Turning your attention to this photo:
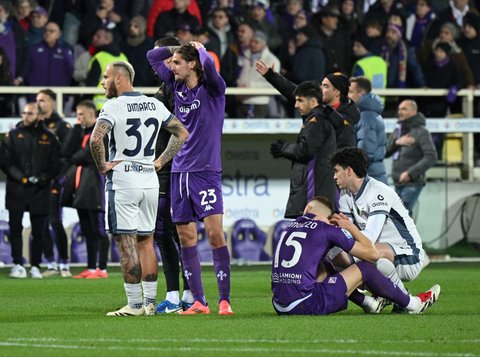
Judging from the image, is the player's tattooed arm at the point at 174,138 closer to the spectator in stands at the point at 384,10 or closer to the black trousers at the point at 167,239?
the black trousers at the point at 167,239

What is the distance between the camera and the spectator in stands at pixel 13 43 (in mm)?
19812

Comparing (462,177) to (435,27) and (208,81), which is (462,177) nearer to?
(435,27)

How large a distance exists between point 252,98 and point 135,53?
6.71ft

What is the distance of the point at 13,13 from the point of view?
814 inches

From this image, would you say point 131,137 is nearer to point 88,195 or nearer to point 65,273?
point 88,195

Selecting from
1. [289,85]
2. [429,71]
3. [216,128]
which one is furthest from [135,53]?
[216,128]

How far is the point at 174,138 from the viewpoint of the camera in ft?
36.0

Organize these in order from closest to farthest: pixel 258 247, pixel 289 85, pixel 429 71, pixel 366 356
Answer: pixel 366 356, pixel 289 85, pixel 258 247, pixel 429 71

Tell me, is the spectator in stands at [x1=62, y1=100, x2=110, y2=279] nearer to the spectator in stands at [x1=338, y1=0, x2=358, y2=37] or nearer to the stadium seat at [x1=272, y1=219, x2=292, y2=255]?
the stadium seat at [x1=272, y1=219, x2=292, y2=255]

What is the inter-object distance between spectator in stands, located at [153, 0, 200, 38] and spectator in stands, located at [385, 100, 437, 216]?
405cm

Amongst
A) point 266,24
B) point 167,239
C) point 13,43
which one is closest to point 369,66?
point 266,24

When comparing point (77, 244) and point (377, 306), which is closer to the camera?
point (377, 306)

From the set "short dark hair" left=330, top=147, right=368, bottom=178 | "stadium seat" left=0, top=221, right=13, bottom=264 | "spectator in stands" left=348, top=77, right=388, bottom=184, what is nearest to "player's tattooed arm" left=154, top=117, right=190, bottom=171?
"short dark hair" left=330, top=147, right=368, bottom=178

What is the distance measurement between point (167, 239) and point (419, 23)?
12945 millimetres
